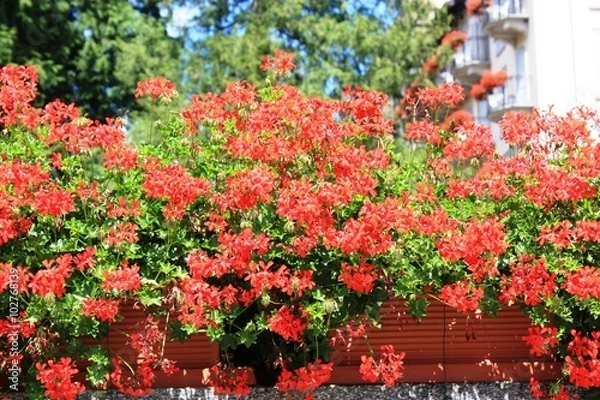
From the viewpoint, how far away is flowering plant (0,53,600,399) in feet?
15.5

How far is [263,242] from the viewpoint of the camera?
15.3 feet

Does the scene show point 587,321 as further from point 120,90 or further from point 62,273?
point 120,90

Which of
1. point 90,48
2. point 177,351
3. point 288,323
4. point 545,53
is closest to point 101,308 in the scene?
point 177,351

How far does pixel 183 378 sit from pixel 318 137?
1444 millimetres

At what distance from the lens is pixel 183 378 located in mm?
5121

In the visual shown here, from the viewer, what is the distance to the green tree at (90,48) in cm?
1540

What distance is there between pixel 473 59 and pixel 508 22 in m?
4.15

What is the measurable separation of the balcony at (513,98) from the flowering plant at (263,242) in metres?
16.1

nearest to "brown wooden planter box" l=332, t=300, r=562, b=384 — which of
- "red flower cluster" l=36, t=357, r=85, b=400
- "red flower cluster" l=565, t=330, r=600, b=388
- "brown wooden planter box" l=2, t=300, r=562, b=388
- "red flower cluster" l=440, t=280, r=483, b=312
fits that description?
"brown wooden planter box" l=2, t=300, r=562, b=388

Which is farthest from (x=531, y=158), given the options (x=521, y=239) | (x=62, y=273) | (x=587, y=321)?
(x=62, y=273)

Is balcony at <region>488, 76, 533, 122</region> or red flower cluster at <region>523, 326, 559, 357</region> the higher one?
balcony at <region>488, 76, 533, 122</region>

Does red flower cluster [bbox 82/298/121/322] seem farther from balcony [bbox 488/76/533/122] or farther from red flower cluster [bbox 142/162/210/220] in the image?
balcony [bbox 488/76/533/122]

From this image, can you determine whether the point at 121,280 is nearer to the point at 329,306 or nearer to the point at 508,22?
the point at 329,306

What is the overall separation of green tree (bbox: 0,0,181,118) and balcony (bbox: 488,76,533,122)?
8.01 metres
